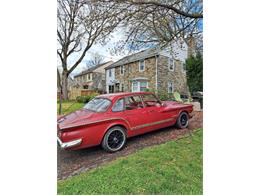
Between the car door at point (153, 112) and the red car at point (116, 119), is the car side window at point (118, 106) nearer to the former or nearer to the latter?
the red car at point (116, 119)

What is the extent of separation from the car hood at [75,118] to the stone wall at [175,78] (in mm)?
556

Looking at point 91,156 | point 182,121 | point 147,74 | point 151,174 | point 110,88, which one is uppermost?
point 147,74

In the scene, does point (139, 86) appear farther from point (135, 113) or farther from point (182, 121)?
→ point (182, 121)

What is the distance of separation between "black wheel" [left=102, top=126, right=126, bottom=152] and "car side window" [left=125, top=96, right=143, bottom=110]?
171 millimetres

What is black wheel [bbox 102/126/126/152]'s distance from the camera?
52.5 inches

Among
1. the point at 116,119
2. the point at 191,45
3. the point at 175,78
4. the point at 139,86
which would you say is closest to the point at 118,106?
the point at 116,119

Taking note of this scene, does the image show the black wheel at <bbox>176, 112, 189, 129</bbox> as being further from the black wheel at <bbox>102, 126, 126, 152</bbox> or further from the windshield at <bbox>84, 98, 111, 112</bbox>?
the windshield at <bbox>84, 98, 111, 112</bbox>

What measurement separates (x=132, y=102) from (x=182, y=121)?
438mm

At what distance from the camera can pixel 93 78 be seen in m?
1.37

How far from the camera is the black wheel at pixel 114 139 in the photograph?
1334mm
